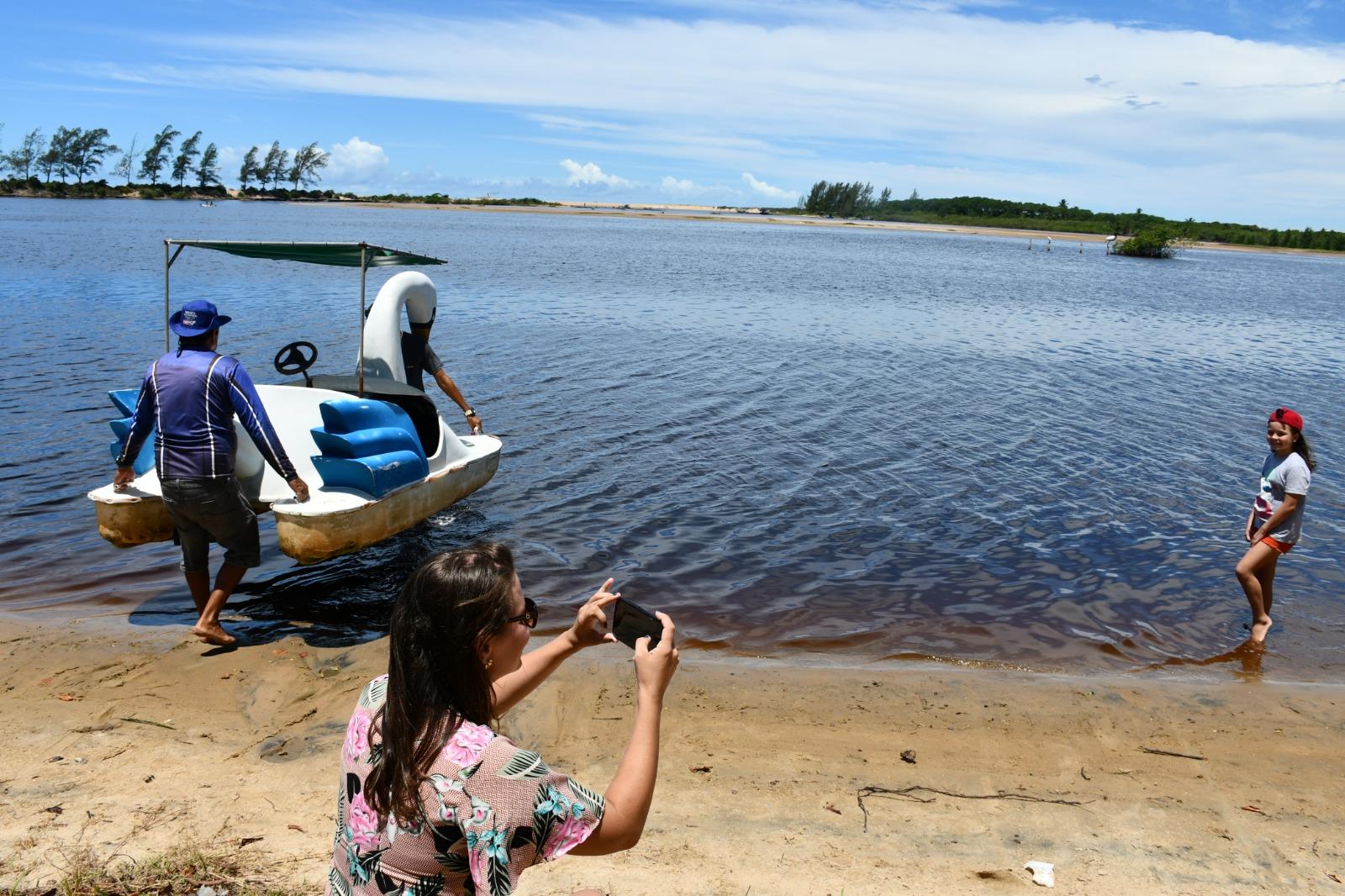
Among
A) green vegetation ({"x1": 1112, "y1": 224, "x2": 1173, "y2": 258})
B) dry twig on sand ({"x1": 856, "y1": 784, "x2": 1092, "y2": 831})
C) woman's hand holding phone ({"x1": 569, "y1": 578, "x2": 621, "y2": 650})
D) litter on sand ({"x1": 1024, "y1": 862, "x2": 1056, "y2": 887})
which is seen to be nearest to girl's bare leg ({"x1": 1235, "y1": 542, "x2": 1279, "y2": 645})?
dry twig on sand ({"x1": 856, "y1": 784, "x2": 1092, "y2": 831})

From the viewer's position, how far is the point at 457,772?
2.11 meters

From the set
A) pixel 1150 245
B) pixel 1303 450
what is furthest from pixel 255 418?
pixel 1150 245

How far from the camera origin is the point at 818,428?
14531 mm

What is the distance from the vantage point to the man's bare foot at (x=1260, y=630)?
7828 millimetres

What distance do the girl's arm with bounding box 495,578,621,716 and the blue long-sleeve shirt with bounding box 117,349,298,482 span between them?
433cm

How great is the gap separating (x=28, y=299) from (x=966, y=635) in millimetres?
25521

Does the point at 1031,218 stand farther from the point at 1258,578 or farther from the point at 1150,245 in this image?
the point at 1258,578

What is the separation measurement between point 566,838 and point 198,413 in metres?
5.17

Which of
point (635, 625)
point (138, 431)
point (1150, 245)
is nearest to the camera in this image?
point (635, 625)

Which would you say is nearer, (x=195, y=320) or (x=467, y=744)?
(x=467, y=744)

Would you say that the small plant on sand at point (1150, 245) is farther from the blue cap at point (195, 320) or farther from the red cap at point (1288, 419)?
the blue cap at point (195, 320)

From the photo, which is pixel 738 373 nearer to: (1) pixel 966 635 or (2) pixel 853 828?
(1) pixel 966 635

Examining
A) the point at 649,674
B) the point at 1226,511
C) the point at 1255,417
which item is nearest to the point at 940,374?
the point at 1255,417

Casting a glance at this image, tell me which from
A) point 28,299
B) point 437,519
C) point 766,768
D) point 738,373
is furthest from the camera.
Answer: point 28,299
